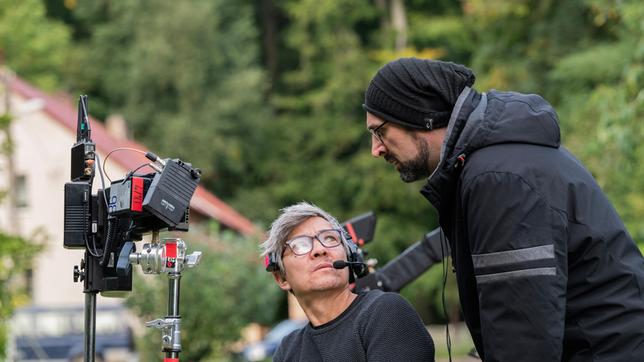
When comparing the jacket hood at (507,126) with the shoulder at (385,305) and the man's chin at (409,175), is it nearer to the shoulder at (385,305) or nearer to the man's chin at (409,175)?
the man's chin at (409,175)

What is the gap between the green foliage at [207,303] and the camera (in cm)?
1734

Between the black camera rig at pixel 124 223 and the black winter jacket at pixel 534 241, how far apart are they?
0.90 meters

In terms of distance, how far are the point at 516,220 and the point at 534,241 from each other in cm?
7

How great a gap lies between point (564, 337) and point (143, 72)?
38539mm

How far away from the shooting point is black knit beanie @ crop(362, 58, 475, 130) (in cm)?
329

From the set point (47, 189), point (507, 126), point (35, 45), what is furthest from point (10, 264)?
point (35, 45)

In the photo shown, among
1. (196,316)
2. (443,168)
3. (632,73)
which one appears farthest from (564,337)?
(196,316)

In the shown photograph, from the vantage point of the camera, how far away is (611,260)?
10.4 feet

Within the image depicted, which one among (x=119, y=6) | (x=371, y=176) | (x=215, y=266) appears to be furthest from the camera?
(x=119, y=6)

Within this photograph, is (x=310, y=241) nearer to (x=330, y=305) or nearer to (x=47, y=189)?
(x=330, y=305)

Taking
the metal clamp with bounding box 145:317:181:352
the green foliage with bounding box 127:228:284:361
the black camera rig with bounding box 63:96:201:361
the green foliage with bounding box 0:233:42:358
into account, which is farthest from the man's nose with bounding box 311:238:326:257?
the green foliage with bounding box 127:228:284:361

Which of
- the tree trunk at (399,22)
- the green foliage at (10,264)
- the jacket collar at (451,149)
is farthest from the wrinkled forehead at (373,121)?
the tree trunk at (399,22)

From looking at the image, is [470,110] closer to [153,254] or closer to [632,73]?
[153,254]

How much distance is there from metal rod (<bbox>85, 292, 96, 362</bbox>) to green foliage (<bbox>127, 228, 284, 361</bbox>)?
1209 centimetres
